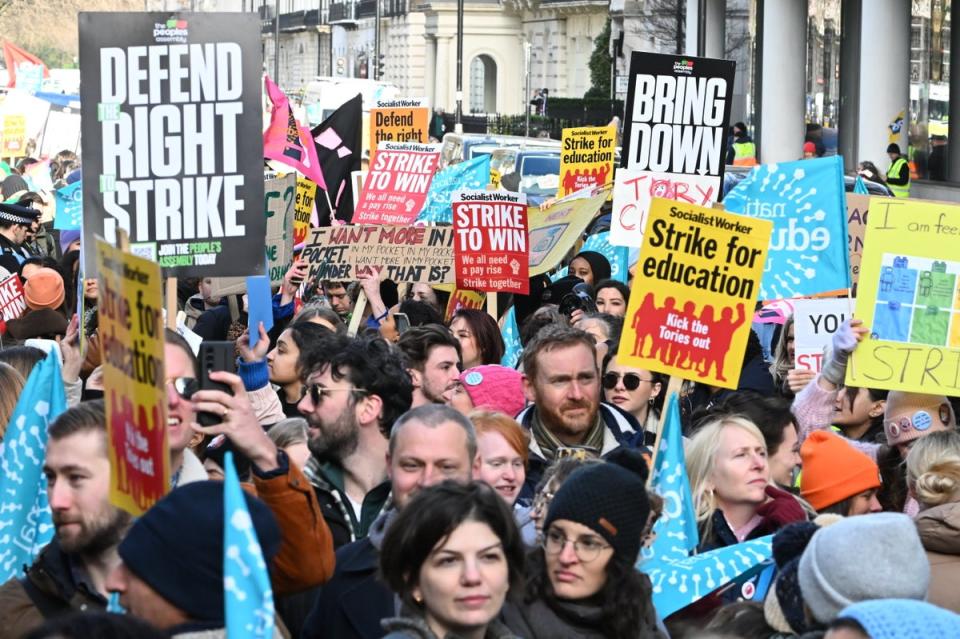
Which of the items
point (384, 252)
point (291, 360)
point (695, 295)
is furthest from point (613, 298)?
point (695, 295)

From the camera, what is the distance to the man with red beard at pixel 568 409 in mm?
6539

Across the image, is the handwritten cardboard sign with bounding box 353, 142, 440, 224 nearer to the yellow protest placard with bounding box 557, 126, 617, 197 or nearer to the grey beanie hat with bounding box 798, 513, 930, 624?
the yellow protest placard with bounding box 557, 126, 617, 197

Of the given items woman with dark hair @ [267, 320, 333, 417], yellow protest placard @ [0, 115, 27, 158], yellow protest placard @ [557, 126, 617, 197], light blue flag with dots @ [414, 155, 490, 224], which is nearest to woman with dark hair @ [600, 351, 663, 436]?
woman with dark hair @ [267, 320, 333, 417]

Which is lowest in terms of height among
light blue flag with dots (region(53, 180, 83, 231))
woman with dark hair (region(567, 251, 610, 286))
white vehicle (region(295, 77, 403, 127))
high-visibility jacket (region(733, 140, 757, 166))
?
woman with dark hair (region(567, 251, 610, 286))

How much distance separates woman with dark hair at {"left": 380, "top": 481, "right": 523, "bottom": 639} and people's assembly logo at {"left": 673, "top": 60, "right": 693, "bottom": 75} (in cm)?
760

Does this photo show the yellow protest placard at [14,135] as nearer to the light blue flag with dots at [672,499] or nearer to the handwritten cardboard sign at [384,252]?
the handwritten cardboard sign at [384,252]

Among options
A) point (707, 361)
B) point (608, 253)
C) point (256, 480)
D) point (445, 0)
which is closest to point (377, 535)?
point (256, 480)

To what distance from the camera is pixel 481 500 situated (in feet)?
13.3

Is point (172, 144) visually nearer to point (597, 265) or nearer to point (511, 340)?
point (511, 340)

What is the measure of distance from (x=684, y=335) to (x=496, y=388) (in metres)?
0.87

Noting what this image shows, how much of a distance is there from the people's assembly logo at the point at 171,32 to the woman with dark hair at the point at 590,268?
17.1 feet

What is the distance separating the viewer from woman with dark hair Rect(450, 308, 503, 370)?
28.7 feet

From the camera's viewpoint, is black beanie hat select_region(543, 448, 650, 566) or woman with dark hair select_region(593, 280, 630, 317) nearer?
black beanie hat select_region(543, 448, 650, 566)

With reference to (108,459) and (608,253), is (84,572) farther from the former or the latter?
(608,253)
